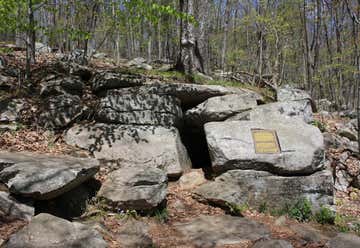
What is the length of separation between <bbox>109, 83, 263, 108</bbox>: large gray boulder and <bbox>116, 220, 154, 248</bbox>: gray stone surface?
3.70 meters

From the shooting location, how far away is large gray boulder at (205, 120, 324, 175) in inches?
261

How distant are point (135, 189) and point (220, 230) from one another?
158 cm

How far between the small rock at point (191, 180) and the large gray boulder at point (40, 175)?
222 centimetres

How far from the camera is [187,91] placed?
832 cm

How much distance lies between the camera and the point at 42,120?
7.57 m

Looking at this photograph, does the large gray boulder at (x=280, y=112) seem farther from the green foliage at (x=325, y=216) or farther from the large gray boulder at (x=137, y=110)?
the green foliage at (x=325, y=216)

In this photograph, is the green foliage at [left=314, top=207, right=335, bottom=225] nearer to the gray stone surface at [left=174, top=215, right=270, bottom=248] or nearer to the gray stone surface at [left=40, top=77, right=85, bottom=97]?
the gray stone surface at [left=174, top=215, right=270, bottom=248]

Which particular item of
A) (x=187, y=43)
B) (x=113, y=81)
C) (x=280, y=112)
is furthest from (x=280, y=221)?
(x=187, y=43)

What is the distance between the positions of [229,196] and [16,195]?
3.69 meters

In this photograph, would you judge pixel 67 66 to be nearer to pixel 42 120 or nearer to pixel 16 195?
pixel 42 120

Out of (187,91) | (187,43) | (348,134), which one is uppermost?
(187,43)

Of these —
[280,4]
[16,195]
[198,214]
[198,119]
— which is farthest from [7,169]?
[280,4]

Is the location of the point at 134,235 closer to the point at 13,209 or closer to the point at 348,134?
the point at 13,209

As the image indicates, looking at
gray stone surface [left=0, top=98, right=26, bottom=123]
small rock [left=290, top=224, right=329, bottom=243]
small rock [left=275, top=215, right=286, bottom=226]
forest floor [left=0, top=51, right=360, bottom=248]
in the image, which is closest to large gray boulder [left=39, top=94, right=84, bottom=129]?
forest floor [left=0, top=51, right=360, bottom=248]
